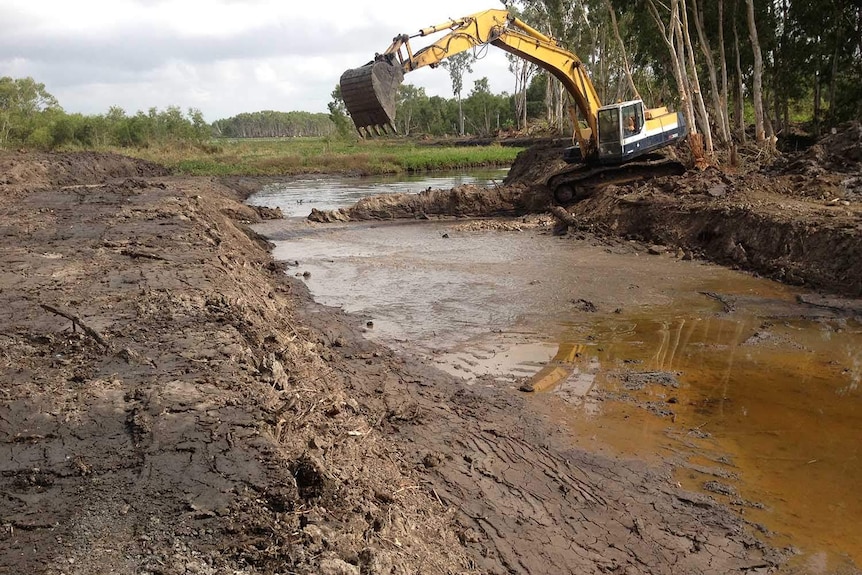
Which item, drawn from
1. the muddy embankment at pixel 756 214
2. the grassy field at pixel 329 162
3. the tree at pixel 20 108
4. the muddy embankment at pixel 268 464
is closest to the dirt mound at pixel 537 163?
the muddy embankment at pixel 756 214

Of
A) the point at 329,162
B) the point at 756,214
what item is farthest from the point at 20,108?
the point at 756,214

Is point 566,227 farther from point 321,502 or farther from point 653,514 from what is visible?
point 321,502

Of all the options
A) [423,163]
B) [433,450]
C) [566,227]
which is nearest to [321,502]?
[433,450]

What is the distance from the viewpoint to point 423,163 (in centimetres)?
4328

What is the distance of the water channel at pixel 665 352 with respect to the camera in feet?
17.0

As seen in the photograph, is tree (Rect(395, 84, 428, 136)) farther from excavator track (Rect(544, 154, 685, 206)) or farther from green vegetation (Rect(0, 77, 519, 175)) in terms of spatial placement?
excavator track (Rect(544, 154, 685, 206))

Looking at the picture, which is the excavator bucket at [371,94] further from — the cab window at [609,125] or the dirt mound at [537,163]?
the dirt mound at [537,163]

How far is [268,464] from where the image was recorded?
12.2 ft

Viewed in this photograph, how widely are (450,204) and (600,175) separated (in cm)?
522

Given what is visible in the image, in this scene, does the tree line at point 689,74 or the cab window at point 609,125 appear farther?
the tree line at point 689,74

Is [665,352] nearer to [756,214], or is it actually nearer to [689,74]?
[756,214]

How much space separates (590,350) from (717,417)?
225cm

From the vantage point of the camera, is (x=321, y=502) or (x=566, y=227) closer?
(x=321, y=502)

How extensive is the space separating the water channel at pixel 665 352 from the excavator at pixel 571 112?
3.78 meters
